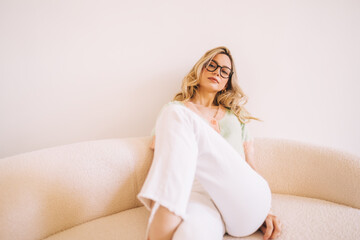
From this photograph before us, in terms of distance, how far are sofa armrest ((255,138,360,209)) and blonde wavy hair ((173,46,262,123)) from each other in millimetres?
223

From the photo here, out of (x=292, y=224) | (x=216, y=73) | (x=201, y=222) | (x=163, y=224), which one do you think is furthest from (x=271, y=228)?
(x=216, y=73)

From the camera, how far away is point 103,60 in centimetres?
114

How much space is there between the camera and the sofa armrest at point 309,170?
0.92 metres

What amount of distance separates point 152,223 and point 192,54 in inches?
40.9

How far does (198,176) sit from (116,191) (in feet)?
1.37

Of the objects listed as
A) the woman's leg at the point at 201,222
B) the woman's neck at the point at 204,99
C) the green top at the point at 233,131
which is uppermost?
the woman's neck at the point at 204,99

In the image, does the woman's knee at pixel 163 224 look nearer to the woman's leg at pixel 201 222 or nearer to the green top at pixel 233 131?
the woman's leg at pixel 201 222

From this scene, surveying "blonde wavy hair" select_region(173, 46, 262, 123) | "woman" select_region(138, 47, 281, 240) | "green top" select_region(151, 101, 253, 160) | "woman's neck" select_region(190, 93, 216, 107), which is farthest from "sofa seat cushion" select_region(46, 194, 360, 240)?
"woman's neck" select_region(190, 93, 216, 107)

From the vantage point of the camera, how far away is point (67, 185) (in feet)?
2.53

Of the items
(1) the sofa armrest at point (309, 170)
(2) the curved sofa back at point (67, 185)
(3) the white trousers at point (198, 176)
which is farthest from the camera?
(1) the sofa armrest at point (309, 170)

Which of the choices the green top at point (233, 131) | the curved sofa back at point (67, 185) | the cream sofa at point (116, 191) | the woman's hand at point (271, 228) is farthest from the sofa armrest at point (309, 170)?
the curved sofa back at point (67, 185)

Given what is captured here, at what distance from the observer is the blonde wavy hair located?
113cm

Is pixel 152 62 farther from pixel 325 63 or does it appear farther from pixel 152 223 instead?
pixel 325 63

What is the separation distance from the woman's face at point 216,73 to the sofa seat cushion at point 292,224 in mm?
688
